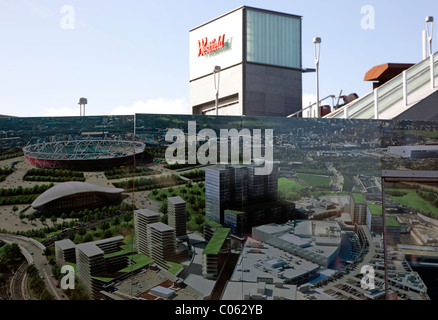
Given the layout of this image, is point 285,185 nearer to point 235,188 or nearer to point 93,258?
point 235,188

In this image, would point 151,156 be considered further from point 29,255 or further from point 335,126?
point 335,126

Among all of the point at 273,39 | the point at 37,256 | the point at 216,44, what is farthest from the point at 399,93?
the point at 37,256

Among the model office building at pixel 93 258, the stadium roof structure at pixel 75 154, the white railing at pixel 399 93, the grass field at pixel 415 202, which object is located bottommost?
the model office building at pixel 93 258

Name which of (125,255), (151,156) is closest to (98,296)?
(125,255)

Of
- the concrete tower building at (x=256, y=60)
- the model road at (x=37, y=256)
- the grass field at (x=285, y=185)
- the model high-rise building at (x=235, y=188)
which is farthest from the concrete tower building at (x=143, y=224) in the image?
the concrete tower building at (x=256, y=60)

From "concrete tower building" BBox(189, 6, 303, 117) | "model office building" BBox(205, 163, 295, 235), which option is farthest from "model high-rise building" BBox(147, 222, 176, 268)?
"concrete tower building" BBox(189, 6, 303, 117)

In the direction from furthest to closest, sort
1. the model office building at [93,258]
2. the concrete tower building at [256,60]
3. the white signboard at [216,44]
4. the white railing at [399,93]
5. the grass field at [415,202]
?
the white signboard at [216,44] < the concrete tower building at [256,60] < the white railing at [399,93] < the grass field at [415,202] < the model office building at [93,258]

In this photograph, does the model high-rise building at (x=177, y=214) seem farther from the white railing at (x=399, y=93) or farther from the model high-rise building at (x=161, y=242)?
the white railing at (x=399, y=93)
